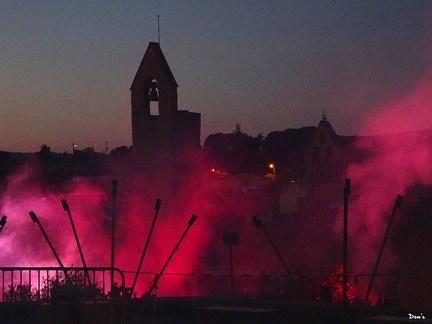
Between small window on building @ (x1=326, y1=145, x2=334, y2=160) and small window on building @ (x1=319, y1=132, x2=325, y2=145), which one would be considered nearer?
small window on building @ (x1=326, y1=145, x2=334, y2=160)

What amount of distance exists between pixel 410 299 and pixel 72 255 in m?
14.2

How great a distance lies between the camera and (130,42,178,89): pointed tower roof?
40.8 metres

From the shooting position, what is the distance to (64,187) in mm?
49750

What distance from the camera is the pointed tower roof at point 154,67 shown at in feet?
134

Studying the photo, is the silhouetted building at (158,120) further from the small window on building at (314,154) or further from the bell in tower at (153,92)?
the small window on building at (314,154)

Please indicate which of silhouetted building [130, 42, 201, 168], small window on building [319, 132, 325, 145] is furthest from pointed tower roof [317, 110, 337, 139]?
silhouetted building [130, 42, 201, 168]

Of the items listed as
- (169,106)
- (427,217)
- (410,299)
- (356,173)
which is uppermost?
(169,106)

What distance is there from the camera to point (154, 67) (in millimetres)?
41094

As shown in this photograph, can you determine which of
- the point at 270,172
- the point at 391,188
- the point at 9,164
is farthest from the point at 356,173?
the point at 270,172

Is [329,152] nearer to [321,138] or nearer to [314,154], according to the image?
[321,138]

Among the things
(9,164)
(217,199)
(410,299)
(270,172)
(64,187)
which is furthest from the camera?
(270,172)

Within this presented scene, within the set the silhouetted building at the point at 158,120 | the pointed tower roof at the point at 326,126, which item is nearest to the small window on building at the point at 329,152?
the pointed tower roof at the point at 326,126

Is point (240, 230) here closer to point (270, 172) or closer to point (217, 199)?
point (217, 199)

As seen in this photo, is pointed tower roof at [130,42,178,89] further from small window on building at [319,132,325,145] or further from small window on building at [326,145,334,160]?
small window on building at [319,132,325,145]
